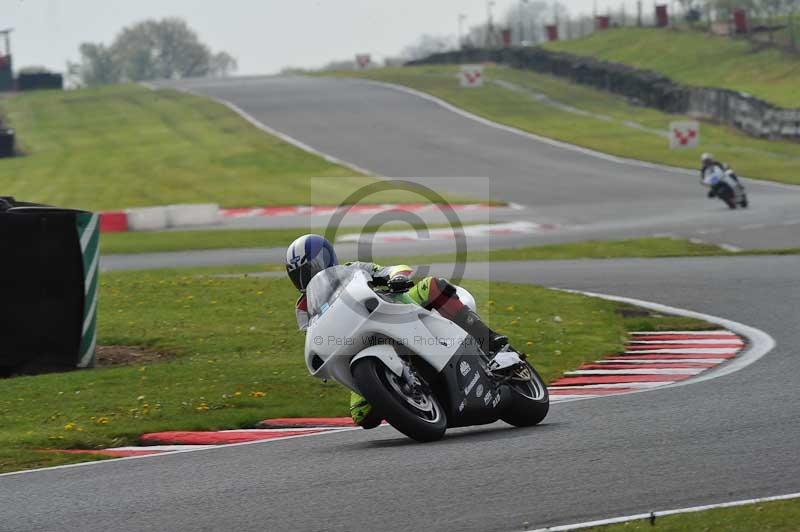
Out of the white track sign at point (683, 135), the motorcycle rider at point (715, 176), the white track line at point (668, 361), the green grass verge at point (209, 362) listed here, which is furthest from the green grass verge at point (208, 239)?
the white track sign at point (683, 135)

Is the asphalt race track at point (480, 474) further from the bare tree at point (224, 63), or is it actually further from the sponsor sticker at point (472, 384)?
the bare tree at point (224, 63)

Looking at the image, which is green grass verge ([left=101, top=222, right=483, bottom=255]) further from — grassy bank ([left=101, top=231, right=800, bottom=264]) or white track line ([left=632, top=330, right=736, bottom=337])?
white track line ([left=632, top=330, right=736, bottom=337])

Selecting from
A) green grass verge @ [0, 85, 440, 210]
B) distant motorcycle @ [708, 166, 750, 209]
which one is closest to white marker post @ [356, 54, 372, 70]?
green grass verge @ [0, 85, 440, 210]

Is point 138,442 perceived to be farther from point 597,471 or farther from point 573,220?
point 573,220

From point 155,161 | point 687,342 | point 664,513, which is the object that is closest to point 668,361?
point 687,342

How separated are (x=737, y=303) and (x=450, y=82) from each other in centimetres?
4873

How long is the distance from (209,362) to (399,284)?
473 cm

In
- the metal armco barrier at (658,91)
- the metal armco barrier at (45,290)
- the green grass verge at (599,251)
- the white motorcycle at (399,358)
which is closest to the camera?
the white motorcycle at (399,358)

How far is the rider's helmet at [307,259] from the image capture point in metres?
8.34

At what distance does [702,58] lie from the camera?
58.3 m

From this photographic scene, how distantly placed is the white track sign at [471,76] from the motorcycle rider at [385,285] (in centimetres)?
5015

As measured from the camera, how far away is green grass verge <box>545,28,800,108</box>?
50.9 metres

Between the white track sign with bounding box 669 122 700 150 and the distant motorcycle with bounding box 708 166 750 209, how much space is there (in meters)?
11.5

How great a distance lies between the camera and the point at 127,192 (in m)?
38.9
